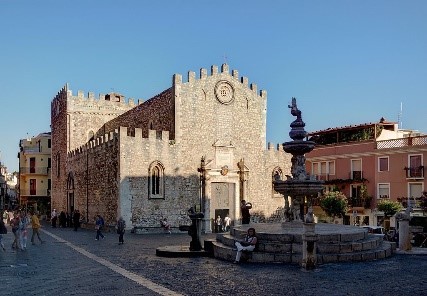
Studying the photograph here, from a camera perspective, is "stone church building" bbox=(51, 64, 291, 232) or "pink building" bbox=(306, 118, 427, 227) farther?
"pink building" bbox=(306, 118, 427, 227)

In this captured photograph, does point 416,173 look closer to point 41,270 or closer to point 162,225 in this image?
point 162,225

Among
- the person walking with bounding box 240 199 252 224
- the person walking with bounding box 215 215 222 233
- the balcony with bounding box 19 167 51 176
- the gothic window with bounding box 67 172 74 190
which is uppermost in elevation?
the balcony with bounding box 19 167 51 176

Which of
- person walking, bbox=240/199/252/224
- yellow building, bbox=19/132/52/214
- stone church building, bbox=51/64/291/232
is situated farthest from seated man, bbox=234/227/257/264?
yellow building, bbox=19/132/52/214

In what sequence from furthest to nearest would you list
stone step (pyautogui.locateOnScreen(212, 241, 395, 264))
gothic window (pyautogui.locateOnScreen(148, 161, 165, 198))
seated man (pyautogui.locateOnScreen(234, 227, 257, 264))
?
1. gothic window (pyautogui.locateOnScreen(148, 161, 165, 198))
2. seated man (pyautogui.locateOnScreen(234, 227, 257, 264))
3. stone step (pyautogui.locateOnScreen(212, 241, 395, 264))

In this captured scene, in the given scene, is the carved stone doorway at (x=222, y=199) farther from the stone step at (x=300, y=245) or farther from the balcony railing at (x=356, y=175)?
the stone step at (x=300, y=245)

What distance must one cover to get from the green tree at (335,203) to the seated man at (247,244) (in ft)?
96.1

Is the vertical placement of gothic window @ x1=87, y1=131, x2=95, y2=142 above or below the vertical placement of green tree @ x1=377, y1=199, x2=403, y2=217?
above

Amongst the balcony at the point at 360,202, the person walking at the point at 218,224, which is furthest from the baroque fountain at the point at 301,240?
the balcony at the point at 360,202

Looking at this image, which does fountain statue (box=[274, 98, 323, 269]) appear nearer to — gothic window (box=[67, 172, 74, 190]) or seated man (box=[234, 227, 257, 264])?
seated man (box=[234, 227, 257, 264])

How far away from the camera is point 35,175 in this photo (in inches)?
2539

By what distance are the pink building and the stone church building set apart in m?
9.53

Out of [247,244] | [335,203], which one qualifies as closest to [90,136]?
[335,203]

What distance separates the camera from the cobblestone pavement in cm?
1132

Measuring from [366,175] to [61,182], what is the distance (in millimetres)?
27390
